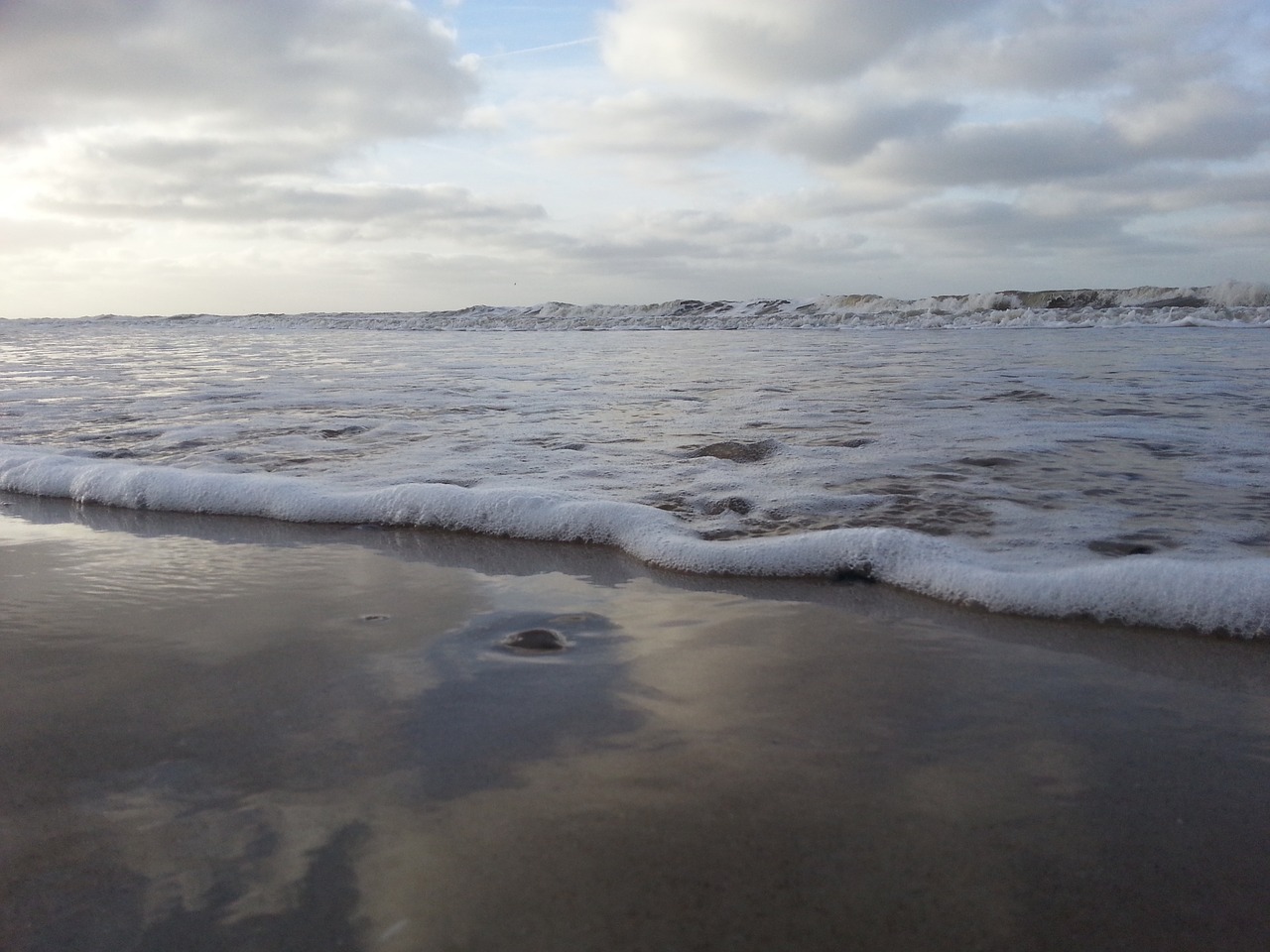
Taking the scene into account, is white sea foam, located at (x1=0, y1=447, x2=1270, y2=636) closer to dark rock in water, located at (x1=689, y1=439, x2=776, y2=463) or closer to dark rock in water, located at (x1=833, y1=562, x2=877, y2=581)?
dark rock in water, located at (x1=833, y1=562, x2=877, y2=581)

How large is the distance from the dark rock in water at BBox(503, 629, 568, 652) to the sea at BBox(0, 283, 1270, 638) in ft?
2.24

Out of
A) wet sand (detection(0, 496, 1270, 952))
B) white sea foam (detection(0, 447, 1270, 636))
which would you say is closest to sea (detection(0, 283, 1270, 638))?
white sea foam (detection(0, 447, 1270, 636))

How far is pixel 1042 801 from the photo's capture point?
141 cm

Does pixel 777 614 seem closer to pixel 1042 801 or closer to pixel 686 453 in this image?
pixel 1042 801

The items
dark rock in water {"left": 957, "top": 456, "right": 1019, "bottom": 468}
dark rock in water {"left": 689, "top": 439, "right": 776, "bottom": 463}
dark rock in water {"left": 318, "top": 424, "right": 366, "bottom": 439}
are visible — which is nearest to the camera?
dark rock in water {"left": 957, "top": 456, "right": 1019, "bottom": 468}

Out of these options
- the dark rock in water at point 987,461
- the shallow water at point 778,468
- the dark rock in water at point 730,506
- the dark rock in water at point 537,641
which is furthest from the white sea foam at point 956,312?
the dark rock in water at point 537,641

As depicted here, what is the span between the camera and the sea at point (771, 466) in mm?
2674

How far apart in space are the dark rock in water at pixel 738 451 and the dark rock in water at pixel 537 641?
2.22m

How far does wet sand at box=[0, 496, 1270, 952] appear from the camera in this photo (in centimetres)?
115

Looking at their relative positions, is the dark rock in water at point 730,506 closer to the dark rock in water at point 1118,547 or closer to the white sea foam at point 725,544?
the white sea foam at point 725,544

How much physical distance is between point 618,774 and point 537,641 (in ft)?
2.28

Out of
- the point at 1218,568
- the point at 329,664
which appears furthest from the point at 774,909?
→ the point at 1218,568

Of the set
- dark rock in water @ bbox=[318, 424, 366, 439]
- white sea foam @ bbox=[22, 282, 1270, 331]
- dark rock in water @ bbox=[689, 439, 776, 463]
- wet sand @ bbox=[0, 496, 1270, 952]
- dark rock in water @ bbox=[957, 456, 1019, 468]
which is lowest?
wet sand @ bbox=[0, 496, 1270, 952]

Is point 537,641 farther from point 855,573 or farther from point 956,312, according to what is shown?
point 956,312
